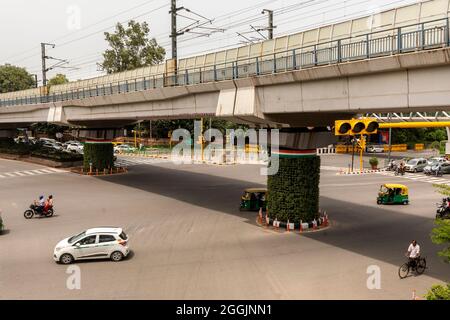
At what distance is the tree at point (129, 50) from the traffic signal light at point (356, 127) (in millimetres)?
75116

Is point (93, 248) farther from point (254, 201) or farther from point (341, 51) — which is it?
Answer: point (341, 51)

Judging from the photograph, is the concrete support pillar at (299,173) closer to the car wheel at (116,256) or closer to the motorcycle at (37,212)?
the car wheel at (116,256)

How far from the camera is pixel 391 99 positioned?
16094 millimetres

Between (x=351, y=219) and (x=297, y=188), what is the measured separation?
15.4 feet

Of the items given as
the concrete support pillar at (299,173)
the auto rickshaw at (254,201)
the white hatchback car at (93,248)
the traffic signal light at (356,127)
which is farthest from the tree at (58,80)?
the traffic signal light at (356,127)

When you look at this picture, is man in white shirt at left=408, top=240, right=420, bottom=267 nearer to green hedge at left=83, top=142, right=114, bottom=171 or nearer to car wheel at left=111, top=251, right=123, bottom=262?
car wheel at left=111, top=251, right=123, bottom=262

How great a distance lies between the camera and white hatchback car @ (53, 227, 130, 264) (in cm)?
1794

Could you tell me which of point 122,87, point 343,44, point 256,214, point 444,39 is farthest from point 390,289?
point 122,87

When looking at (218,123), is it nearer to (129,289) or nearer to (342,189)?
(342,189)

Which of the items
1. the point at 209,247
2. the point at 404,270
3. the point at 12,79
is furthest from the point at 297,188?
the point at 12,79

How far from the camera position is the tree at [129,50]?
272 feet

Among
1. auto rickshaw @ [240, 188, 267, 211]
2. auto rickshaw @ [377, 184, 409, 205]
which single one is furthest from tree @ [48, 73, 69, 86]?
auto rickshaw @ [377, 184, 409, 205]

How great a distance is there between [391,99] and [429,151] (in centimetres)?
7536

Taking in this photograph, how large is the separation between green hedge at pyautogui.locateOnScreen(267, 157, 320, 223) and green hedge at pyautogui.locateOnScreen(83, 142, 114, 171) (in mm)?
27651
